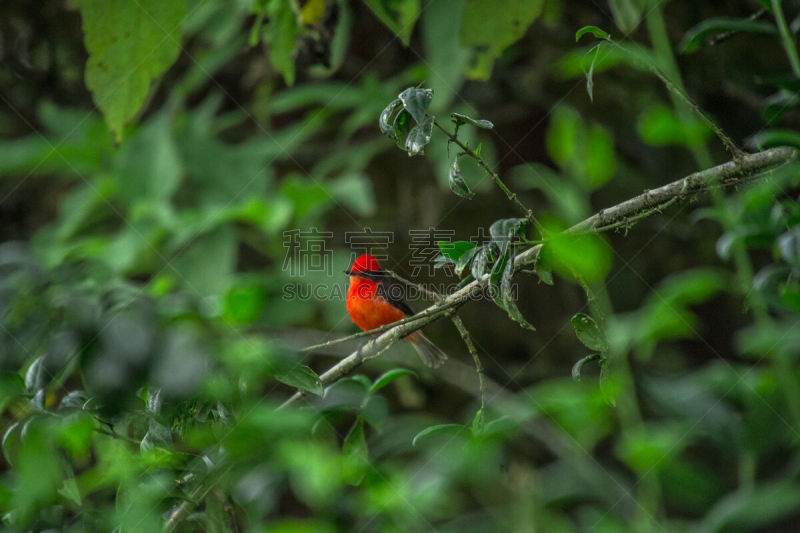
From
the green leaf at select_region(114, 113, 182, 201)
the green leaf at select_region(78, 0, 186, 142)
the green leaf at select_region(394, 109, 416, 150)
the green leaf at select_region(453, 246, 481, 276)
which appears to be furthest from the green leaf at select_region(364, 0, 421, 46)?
the green leaf at select_region(114, 113, 182, 201)

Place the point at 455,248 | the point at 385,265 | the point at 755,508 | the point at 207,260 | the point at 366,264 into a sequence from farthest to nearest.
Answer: the point at 385,265, the point at 207,260, the point at 366,264, the point at 755,508, the point at 455,248

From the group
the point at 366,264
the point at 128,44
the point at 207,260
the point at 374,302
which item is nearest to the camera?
the point at 128,44

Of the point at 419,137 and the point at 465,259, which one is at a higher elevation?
the point at 419,137

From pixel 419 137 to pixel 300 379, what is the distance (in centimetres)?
39

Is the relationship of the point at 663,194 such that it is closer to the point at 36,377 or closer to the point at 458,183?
the point at 458,183

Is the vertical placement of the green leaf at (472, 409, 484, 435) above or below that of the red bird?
A: above

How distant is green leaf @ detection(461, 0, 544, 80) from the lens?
5.58ft

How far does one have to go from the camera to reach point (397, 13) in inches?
72.5

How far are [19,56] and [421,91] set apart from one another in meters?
3.05

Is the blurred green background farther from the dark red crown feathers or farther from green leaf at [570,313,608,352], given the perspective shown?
the dark red crown feathers

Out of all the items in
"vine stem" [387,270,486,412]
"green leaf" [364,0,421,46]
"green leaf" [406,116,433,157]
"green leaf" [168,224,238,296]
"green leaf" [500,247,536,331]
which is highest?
"green leaf" [364,0,421,46]

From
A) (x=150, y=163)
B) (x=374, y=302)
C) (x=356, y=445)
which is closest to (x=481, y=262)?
(x=356, y=445)

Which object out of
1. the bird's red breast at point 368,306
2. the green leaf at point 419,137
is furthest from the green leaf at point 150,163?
the green leaf at point 419,137

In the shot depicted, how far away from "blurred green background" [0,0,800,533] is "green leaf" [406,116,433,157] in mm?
304
